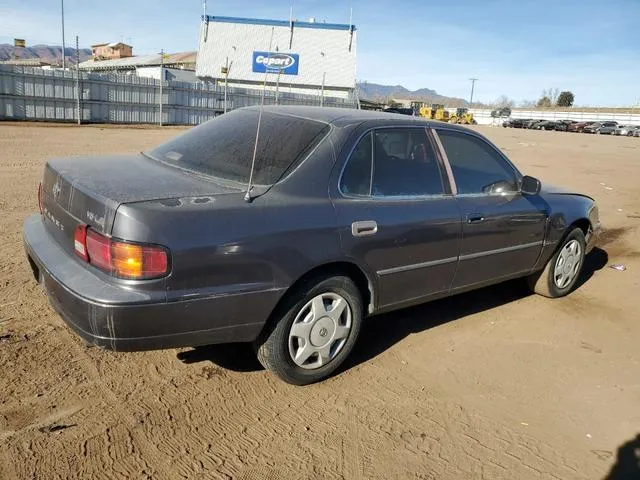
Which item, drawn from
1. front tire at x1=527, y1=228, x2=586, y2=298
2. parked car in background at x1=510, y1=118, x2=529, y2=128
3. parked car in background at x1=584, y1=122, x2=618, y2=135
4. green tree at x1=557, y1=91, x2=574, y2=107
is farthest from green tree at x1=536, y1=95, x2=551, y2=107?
front tire at x1=527, y1=228, x2=586, y2=298

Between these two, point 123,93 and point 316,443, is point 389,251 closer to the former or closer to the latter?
point 316,443

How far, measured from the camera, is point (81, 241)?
279cm

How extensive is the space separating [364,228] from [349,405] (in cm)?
105

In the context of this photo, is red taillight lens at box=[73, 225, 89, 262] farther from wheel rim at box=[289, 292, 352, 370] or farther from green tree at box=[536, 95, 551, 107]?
green tree at box=[536, 95, 551, 107]

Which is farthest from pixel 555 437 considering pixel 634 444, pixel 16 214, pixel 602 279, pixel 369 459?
pixel 16 214

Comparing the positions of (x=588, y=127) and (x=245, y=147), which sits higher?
(x=588, y=127)

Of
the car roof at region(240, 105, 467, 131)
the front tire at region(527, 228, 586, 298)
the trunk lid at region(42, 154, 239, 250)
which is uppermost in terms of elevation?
the car roof at region(240, 105, 467, 131)

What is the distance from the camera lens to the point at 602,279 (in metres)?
5.97

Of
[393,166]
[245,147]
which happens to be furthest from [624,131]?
[245,147]

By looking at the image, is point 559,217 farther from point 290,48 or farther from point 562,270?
point 290,48

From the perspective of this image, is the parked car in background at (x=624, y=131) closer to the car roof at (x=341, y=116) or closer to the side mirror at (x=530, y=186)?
the side mirror at (x=530, y=186)

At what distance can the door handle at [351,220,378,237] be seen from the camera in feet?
10.6

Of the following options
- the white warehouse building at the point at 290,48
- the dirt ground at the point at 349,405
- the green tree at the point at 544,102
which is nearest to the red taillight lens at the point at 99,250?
the dirt ground at the point at 349,405

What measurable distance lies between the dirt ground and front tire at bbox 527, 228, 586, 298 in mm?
525
